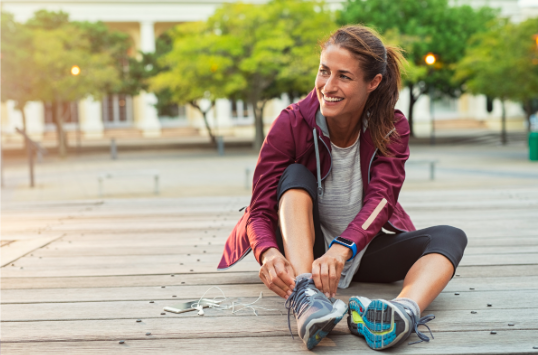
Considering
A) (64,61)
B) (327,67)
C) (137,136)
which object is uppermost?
(64,61)

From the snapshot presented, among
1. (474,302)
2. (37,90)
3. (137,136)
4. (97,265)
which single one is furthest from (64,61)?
(474,302)

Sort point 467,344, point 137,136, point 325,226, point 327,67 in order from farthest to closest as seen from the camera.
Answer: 1. point 137,136
2. point 325,226
3. point 327,67
4. point 467,344

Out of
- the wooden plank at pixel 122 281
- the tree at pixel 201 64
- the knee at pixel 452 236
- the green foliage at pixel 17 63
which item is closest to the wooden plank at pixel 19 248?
the wooden plank at pixel 122 281

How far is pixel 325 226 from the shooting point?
2996mm

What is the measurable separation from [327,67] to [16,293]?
6.12 feet

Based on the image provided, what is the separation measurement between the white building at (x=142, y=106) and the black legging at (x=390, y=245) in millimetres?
37533

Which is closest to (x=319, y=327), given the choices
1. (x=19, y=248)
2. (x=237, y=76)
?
(x=19, y=248)

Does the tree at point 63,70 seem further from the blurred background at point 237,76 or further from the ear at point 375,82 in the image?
the ear at point 375,82

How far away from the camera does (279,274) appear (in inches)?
93.4

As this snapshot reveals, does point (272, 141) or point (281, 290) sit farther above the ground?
point (272, 141)

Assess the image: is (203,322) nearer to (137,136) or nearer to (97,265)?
(97,265)

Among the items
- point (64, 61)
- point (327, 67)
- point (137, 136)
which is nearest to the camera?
point (327, 67)

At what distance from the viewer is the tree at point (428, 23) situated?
2862 centimetres

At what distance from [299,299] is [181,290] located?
0.96 meters
